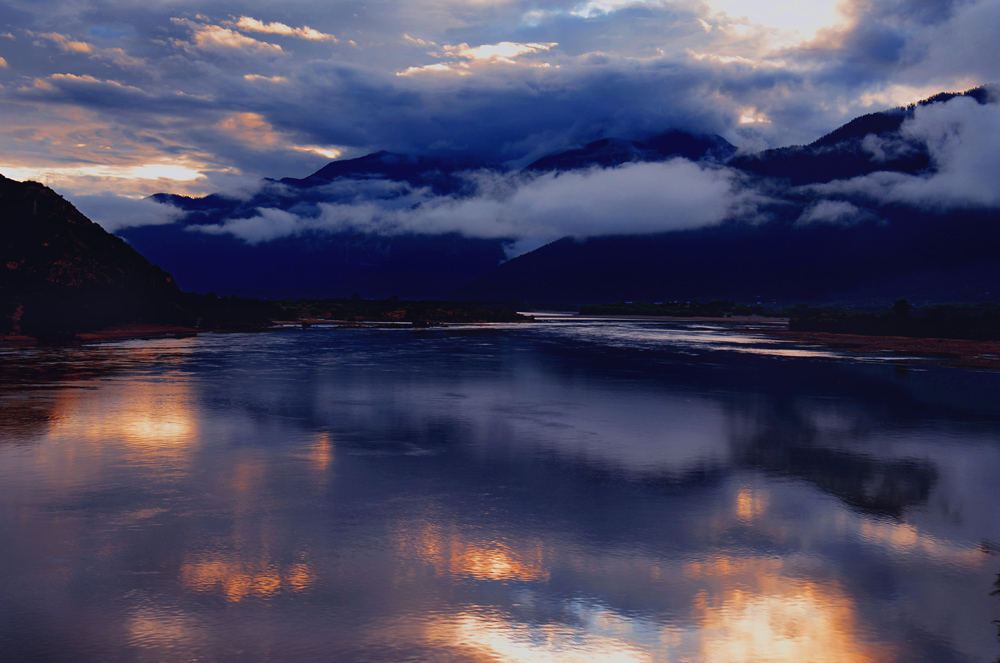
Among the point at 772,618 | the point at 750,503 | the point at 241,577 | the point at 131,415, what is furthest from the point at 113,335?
the point at 772,618

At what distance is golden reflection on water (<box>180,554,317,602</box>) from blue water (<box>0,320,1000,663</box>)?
50 mm

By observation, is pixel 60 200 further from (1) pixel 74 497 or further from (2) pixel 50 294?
(1) pixel 74 497

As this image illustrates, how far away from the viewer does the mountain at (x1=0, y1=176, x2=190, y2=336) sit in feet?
295

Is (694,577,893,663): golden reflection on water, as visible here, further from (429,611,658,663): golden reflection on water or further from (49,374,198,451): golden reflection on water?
(49,374,198,451): golden reflection on water

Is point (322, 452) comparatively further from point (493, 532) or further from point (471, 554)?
point (471, 554)

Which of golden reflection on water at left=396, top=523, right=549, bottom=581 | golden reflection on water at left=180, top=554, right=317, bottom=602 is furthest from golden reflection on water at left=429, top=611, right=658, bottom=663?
golden reflection on water at left=180, top=554, right=317, bottom=602

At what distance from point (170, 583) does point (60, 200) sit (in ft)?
441

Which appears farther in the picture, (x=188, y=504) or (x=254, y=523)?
(x=188, y=504)

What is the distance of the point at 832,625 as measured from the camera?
10516 mm

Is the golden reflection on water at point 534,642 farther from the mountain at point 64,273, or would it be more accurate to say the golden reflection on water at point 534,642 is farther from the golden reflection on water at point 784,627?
the mountain at point 64,273

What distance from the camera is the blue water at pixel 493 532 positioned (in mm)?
→ 10008

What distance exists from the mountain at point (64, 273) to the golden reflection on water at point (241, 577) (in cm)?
8244

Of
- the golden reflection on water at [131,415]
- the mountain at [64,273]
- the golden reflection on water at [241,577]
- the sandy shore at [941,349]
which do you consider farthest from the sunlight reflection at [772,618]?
the mountain at [64,273]

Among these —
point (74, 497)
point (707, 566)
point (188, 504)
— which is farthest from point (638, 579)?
point (74, 497)
